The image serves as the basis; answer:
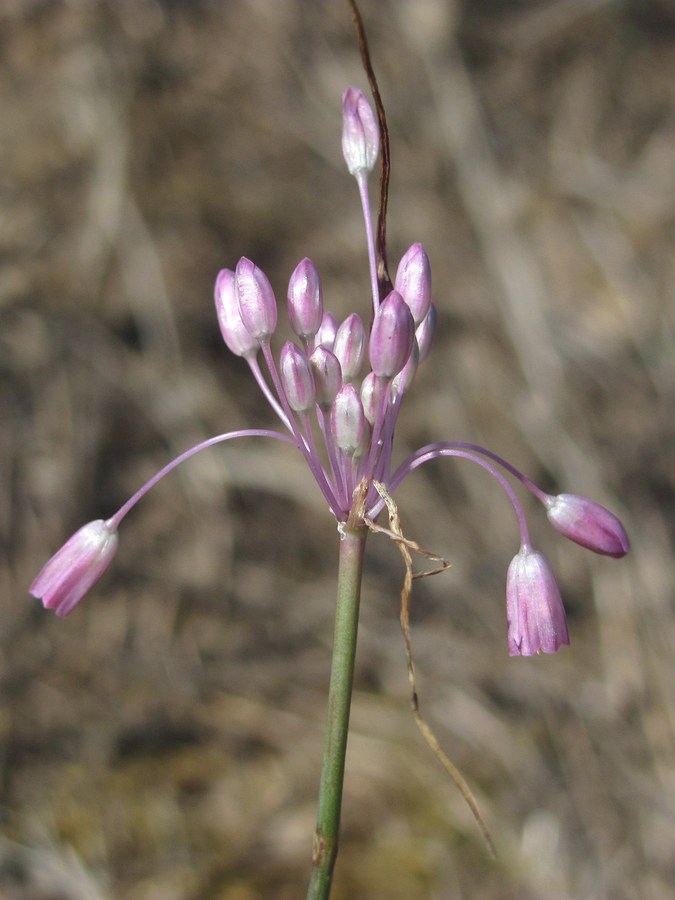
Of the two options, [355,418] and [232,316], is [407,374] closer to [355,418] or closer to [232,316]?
[355,418]

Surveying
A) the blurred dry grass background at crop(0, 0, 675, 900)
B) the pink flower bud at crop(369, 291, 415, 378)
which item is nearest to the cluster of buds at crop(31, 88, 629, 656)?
the pink flower bud at crop(369, 291, 415, 378)

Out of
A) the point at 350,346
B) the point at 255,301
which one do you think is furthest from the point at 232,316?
the point at 350,346

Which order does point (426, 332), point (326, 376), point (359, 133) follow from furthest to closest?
point (359, 133)
point (426, 332)
point (326, 376)

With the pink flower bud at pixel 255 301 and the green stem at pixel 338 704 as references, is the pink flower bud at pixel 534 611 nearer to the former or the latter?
the green stem at pixel 338 704

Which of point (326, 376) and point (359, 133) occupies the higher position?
point (359, 133)

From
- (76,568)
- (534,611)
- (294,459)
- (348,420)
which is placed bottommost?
(294,459)

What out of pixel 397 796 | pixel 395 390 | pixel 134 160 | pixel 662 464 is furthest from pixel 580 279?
pixel 395 390

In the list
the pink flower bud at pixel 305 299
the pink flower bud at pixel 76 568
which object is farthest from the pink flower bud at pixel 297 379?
the pink flower bud at pixel 76 568
